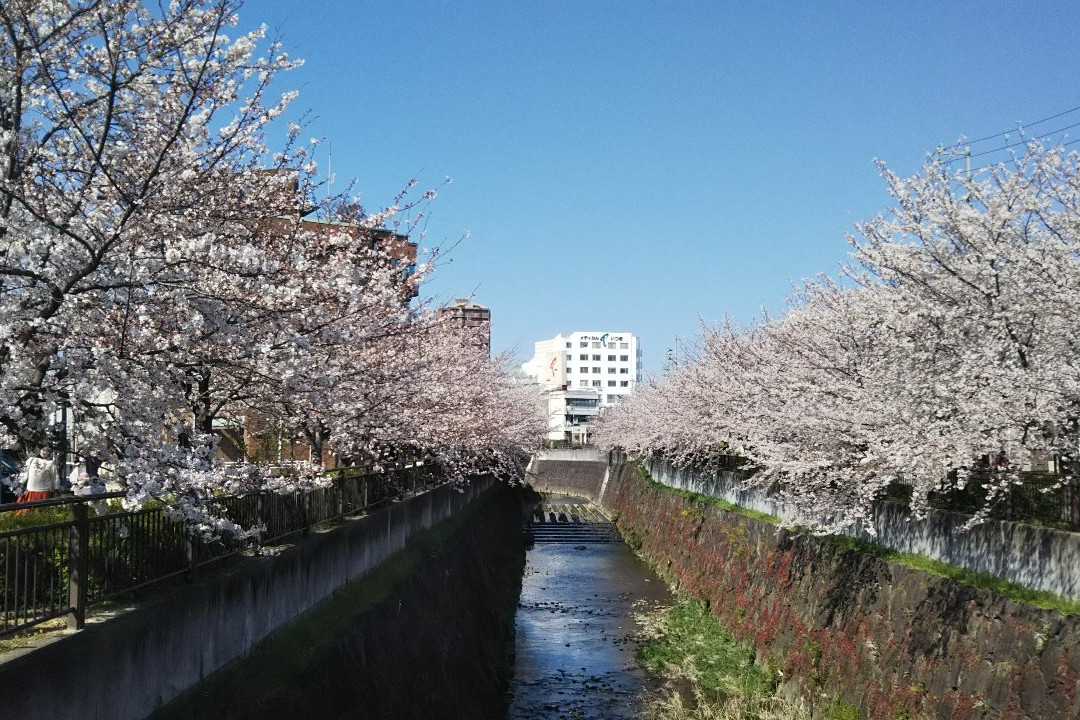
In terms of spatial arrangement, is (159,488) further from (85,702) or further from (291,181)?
(291,181)

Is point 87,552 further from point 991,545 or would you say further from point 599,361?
point 599,361

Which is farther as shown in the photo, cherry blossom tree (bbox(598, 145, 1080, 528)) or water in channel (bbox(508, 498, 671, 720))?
water in channel (bbox(508, 498, 671, 720))

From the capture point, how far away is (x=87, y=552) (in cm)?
805

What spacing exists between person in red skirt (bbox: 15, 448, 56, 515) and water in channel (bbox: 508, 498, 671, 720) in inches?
365

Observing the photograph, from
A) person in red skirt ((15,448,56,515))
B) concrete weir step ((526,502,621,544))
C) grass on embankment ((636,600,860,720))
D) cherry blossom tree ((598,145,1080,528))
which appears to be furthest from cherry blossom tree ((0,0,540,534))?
concrete weir step ((526,502,621,544))

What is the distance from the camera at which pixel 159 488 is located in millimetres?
7617

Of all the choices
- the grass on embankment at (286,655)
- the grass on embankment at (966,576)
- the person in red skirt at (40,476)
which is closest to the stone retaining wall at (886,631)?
the grass on embankment at (966,576)

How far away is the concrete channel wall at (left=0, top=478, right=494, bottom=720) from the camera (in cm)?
665

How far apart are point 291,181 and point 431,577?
10.0 meters

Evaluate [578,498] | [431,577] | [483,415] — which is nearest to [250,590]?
[431,577]

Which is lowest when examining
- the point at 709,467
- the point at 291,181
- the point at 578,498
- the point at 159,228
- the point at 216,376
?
the point at 578,498

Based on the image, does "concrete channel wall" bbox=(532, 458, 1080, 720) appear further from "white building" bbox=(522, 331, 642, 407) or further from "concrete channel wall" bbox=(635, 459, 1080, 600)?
"white building" bbox=(522, 331, 642, 407)

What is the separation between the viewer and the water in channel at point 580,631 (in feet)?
62.0

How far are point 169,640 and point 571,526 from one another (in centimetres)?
4652
